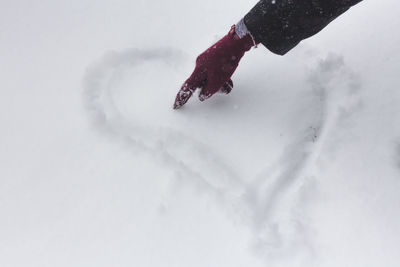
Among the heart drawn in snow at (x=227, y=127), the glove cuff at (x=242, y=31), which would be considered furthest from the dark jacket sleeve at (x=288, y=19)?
the heart drawn in snow at (x=227, y=127)

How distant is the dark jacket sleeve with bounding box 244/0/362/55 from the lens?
1.16 m

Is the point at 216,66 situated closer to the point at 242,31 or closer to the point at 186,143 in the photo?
the point at 242,31

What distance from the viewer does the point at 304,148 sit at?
140 cm

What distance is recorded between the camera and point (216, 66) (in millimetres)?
1372

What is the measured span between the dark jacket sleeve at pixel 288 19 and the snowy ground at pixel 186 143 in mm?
303

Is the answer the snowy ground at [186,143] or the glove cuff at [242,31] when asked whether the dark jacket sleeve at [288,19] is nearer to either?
the glove cuff at [242,31]

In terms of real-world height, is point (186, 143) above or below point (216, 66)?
below

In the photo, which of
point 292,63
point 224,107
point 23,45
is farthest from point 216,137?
point 23,45

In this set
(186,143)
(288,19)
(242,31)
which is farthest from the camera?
(186,143)

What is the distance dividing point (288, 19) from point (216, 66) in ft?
0.94

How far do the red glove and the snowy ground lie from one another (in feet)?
0.33

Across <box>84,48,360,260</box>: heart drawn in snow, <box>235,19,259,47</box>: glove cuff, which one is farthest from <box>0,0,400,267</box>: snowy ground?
<box>235,19,259,47</box>: glove cuff

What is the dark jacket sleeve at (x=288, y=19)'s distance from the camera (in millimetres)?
1160

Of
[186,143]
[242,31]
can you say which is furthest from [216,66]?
[186,143]
